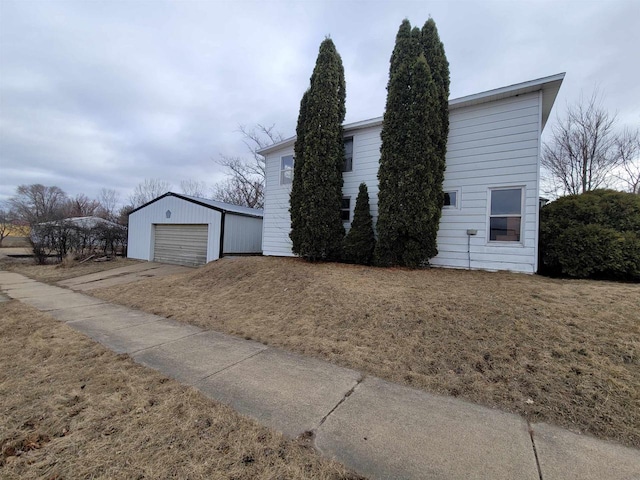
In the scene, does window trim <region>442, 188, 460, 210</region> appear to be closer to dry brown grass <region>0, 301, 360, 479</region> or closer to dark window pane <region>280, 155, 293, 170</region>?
dark window pane <region>280, 155, 293, 170</region>

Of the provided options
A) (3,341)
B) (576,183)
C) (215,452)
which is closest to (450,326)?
(215,452)

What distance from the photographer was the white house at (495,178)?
7.15 metres

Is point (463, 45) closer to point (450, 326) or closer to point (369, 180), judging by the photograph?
point (369, 180)

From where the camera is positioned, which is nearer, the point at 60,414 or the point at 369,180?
the point at 60,414

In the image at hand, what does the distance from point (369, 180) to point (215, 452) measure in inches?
343

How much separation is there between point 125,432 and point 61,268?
15.3m

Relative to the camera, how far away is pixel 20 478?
1736 millimetres

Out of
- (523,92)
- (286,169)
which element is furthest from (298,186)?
(523,92)

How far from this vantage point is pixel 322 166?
29.2ft

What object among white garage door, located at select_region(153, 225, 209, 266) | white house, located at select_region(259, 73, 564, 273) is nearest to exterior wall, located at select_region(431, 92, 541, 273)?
white house, located at select_region(259, 73, 564, 273)

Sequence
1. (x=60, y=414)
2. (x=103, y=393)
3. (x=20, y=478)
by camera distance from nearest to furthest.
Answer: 1. (x=20, y=478)
2. (x=60, y=414)
3. (x=103, y=393)

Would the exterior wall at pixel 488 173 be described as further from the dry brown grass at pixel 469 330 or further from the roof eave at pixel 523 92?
the dry brown grass at pixel 469 330

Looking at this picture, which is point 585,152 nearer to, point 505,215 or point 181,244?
point 505,215

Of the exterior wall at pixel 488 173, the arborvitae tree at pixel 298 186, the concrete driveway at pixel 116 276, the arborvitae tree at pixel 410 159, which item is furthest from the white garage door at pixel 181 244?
the arborvitae tree at pixel 410 159
